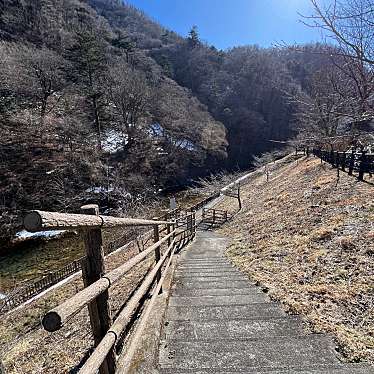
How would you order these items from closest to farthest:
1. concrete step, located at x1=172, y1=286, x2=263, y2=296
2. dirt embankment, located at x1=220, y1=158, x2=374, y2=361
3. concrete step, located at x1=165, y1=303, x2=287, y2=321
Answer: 1. dirt embankment, located at x1=220, y1=158, x2=374, y2=361
2. concrete step, located at x1=165, y1=303, x2=287, y2=321
3. concrete step, located at x1=172, y1=286, x2=263, y2=296

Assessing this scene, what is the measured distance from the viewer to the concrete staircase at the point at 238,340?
2.48 meters

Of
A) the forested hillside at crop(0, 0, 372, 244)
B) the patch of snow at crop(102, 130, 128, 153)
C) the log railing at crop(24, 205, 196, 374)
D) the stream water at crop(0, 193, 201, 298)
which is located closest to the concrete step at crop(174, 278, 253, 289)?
the log railing at crop(24, 205, 196, 374)

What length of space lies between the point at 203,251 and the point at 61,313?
33.3 feet

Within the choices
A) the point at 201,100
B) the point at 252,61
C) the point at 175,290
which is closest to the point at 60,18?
the point at 201,100

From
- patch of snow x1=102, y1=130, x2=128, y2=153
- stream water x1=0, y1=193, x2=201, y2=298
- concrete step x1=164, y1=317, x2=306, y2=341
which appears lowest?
stream water x1=0, y1=193, x2=201, y2=298

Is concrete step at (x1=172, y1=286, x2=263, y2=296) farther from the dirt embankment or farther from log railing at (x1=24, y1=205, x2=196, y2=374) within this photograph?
log railing at (x1=24, y1=205, x2=196, y2=374)

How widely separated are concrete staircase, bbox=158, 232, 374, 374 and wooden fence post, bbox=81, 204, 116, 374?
3.22 feet

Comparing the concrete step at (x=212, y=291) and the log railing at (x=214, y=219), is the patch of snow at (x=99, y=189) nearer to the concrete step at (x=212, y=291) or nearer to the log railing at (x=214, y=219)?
the log railing at (x=214, y=219)

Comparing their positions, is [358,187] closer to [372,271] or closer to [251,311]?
[372,271]

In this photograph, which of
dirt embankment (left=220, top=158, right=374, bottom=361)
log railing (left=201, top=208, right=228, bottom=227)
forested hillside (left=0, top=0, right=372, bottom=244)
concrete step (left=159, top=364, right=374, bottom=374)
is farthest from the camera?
forested hillside (left=0, top=0, right=372, bottom=244)

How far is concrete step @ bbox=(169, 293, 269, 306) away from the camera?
4.10 m

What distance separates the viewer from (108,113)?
33.8m

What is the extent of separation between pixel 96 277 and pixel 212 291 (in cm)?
348

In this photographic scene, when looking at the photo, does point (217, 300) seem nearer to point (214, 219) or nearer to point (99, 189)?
point (214, 219)
